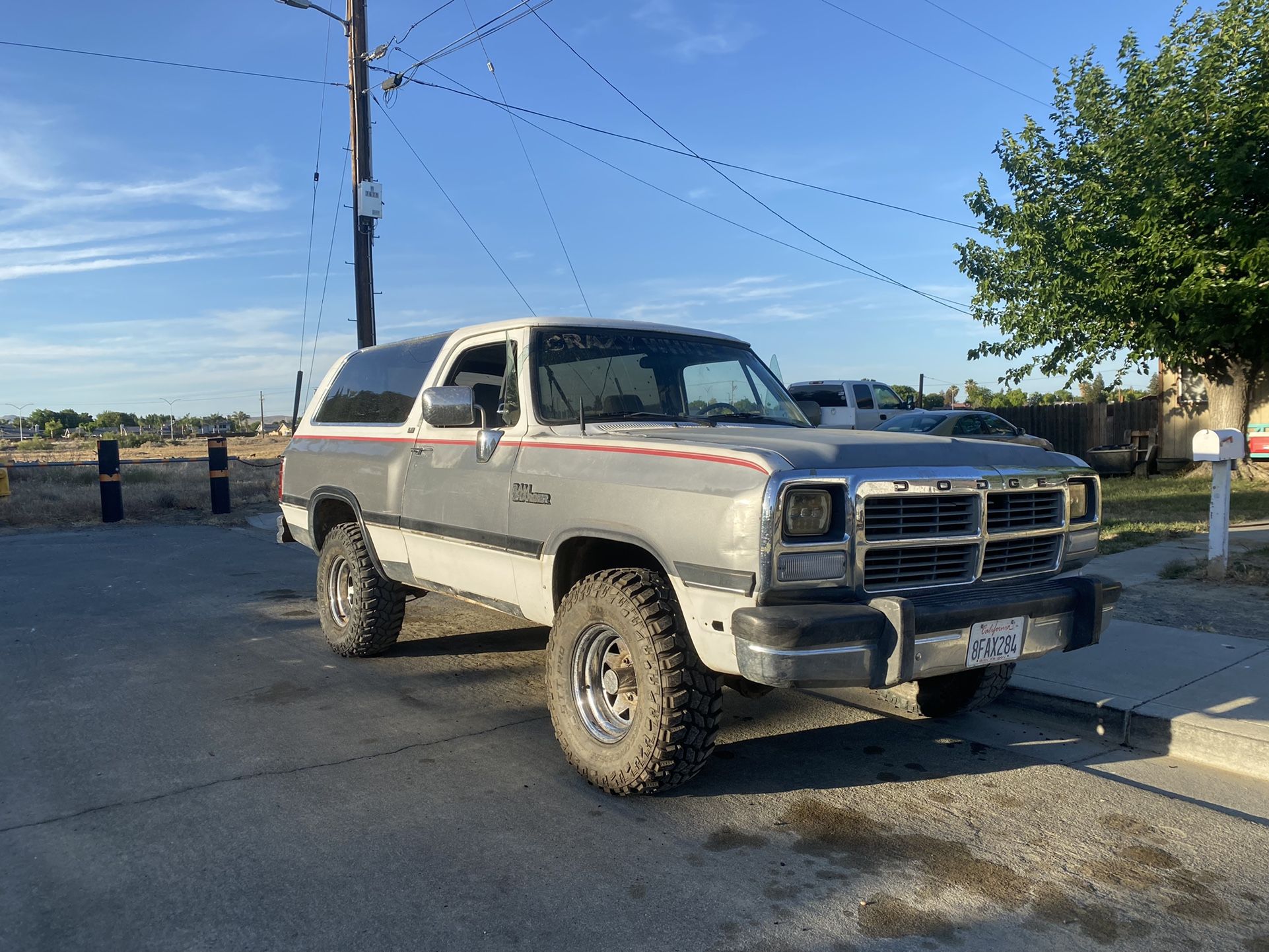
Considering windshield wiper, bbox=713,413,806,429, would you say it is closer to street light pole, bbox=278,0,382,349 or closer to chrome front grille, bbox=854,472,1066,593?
chrome front grille, bbox=854,472,1066,593

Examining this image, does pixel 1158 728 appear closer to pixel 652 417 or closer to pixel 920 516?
pixel 920 516

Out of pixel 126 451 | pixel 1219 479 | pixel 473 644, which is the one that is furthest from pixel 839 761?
pixel 126 451

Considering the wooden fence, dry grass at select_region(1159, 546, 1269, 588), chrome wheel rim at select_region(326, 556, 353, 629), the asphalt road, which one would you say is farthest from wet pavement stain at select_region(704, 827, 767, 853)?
the wooden fence

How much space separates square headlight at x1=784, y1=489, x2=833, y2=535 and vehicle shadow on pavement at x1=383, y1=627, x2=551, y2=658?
11.9ft

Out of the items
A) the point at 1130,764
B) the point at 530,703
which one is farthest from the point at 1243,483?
the point at 530,703

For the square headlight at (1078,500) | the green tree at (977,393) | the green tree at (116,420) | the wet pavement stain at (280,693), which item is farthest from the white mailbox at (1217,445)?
the green tree at (116,420)

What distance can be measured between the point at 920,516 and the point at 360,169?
12.0 m

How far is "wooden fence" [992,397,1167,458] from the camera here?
803 inches

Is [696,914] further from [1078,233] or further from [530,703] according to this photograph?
[1078,233]

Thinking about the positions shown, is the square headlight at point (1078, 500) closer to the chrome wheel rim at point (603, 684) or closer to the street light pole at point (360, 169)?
the chrome wheel rim at point (603, 684)

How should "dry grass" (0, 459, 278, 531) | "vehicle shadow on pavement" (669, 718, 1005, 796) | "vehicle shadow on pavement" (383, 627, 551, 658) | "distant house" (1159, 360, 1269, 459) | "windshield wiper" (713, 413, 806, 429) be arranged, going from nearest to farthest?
"vehicle shadow on pavement" (669, 718, 1005, 796)
"windshield wiper" (713, 413, 806, 429)
"vehicle shadow on pavement" (383, 627, 551, 658)
"dry grass" (0, 459, 278, 531)
"distant house" (1159, 360, 1269, 459)

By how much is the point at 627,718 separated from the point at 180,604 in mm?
5635

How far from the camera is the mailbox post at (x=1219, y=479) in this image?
7438mm

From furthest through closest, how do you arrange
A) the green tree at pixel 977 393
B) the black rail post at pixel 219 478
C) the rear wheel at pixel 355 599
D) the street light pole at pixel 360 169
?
the green tree at pixel 977 393 < the black rail post at pixel 219 478 < the street light pole at pixel 360 169 < the rear wheel at pixel 355 599
